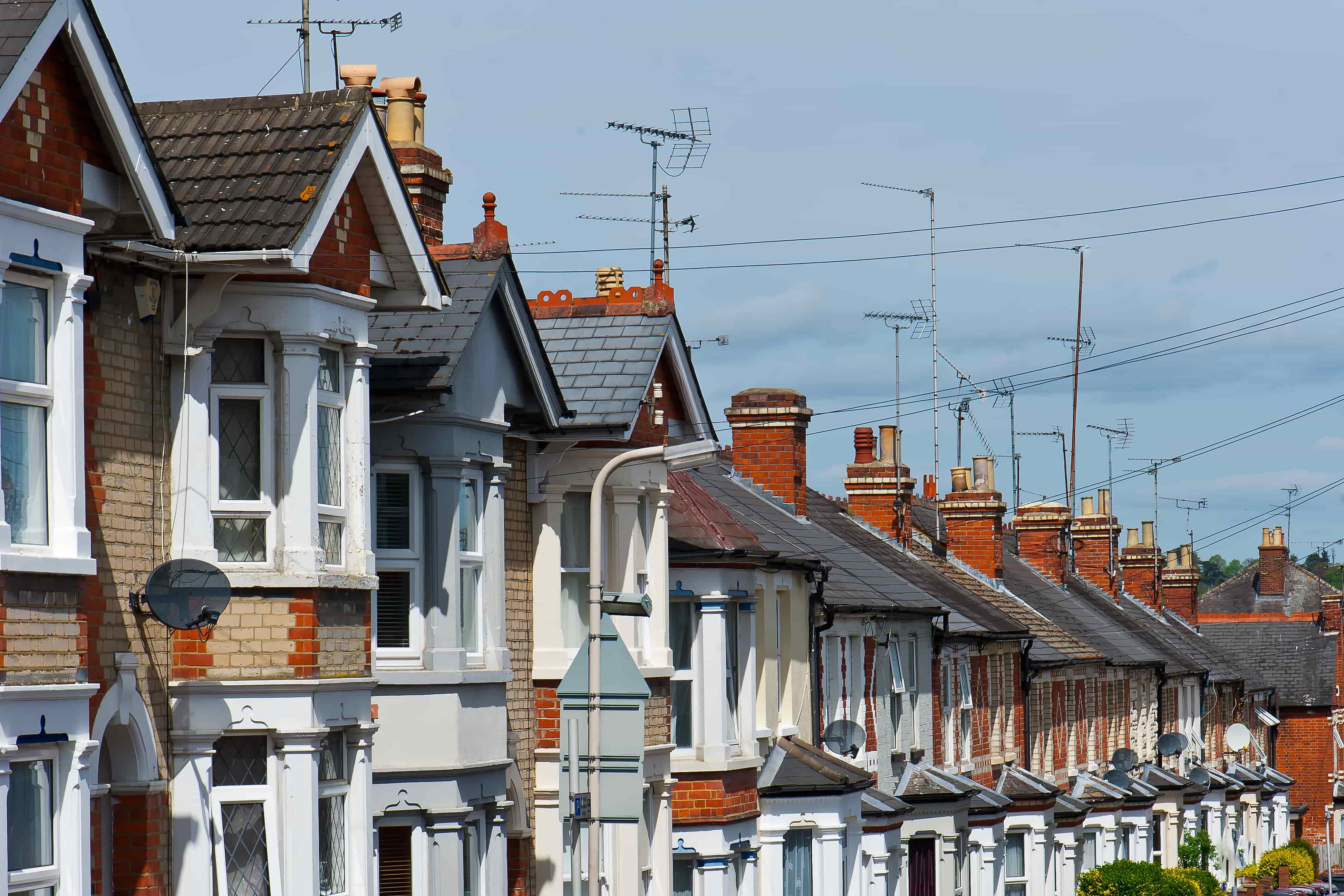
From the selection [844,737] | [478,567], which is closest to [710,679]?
[844,737]

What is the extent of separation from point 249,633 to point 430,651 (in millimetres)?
3483

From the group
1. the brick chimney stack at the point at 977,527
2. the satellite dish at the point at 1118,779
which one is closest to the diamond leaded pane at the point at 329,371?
the brick chimney stack at the point at 977,527

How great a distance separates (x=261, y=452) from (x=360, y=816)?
283 centimetres

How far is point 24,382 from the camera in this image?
1170 cm

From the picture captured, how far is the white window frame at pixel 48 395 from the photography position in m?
11.7

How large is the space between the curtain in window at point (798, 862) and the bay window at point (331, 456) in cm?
1439

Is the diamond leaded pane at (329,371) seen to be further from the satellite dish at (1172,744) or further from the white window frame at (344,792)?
the satellite dish at (1172,744)

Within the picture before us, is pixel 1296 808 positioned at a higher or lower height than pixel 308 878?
lower

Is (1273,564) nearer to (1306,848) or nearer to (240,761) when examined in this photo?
(1306,848)

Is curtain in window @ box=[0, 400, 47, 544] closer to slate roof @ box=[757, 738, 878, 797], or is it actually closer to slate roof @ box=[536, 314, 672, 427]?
slate roof @ box=[536, 314, 672, 427]

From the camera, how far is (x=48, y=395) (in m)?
11.9

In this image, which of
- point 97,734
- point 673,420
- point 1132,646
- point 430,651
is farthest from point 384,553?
point 1132,646

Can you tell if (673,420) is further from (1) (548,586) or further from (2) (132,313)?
(2) (132,313)

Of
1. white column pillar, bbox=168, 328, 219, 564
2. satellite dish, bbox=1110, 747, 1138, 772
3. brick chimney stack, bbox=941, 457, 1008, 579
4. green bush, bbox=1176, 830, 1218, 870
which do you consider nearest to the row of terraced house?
white column pillar, bbox=168, 328, 219, 564
